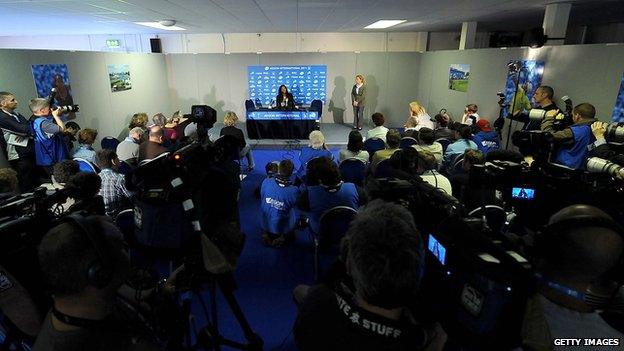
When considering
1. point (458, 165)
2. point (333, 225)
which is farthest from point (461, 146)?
point (333, 225)

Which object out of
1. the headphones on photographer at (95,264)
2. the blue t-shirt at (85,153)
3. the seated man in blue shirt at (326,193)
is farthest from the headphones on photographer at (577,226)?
the blue t-shirt at (85,153)

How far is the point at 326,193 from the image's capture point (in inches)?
120

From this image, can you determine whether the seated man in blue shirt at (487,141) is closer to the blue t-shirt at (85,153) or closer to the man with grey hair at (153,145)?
the man with grey hair at (153,145)

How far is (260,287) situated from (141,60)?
327 inches

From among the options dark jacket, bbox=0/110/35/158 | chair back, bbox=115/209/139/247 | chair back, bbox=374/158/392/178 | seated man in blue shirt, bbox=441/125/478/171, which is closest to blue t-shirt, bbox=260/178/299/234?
chair back, bbox=374/158/392/178

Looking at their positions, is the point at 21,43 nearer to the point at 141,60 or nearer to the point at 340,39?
the point at 141,60

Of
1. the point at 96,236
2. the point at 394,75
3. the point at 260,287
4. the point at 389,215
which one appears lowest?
the point at 260,287

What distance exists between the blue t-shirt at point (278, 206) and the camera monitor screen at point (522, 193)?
6.37 ft

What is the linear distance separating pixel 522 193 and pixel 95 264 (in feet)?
6.76

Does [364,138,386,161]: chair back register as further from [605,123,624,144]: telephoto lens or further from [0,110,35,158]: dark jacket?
[0,110,35,158]: dark jacket

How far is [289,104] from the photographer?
881 centimetres

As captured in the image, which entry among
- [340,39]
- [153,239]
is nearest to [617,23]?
[340,39]

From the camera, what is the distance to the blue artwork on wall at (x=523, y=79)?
565 centimetres

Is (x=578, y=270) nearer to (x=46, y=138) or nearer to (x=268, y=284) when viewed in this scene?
(x=268, y=284)
